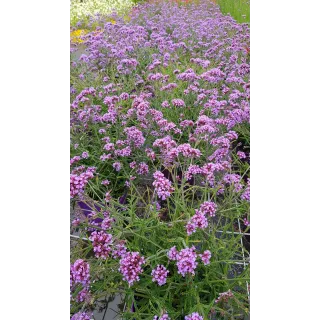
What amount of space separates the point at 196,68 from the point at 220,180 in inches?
24.3

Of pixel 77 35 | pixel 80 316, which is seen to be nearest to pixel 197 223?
pixel 80 316

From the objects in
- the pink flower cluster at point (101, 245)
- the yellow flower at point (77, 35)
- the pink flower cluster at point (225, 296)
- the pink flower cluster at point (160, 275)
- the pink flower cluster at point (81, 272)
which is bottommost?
the pink flower cluster at point (225, 296)

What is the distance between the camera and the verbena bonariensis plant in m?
0.76

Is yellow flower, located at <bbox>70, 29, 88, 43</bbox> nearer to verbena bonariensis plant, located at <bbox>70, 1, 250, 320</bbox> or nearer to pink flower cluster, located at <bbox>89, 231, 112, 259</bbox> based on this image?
verbena bonariensis plant, located at <bbox>70, 1, 250, 320</bbox>

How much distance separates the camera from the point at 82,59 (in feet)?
5.03

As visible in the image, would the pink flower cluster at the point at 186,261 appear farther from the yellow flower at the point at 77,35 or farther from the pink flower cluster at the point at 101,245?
the yellow flower at the point at 77,35

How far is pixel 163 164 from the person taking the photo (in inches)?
35.1

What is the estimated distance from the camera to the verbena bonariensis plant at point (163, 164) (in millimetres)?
755

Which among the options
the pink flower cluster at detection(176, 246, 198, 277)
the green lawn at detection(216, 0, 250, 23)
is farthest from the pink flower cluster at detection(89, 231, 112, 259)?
the green lawn at detection(216, 0, 250, 23)

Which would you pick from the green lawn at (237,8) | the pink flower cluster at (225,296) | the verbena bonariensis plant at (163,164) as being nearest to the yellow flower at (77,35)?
the verbena bonariensis plant at (163,164)
